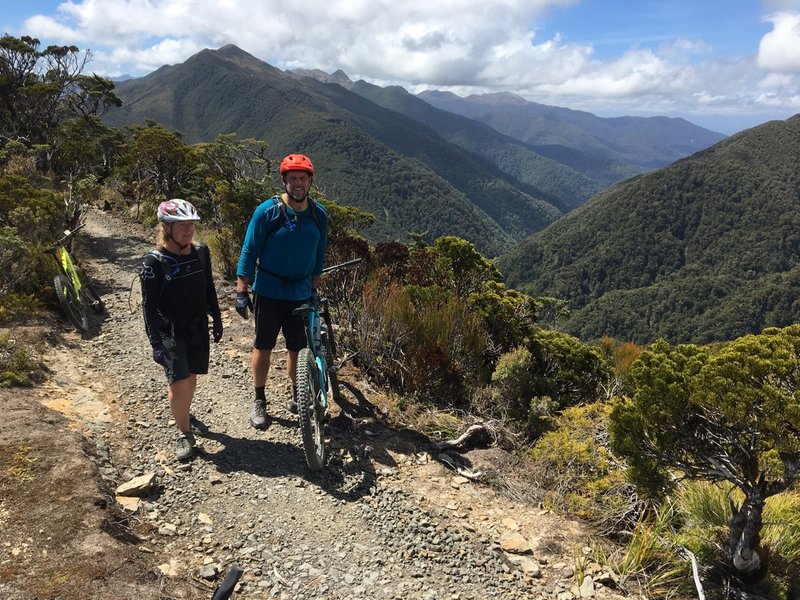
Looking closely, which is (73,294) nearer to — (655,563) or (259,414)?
(259,414)

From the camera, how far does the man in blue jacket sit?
11.5ft

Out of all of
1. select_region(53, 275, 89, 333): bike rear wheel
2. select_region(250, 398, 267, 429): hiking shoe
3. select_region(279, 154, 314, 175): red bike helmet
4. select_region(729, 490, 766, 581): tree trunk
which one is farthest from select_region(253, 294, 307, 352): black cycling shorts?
select_region(53, 275, 89, 333): bike rear wheel

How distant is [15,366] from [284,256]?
2904 millimetres

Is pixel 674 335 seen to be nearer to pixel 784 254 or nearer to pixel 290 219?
pixel 784 254

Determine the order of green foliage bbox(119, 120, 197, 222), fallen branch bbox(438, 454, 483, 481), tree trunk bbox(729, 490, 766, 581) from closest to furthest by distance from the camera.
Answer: tree trunk bbox(729, 490, 766, 581) → fallen branch bbox(438, 454, 483, 481) → green foliage bbox(119, 120, 197, 222)

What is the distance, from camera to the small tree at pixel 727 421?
2.53m

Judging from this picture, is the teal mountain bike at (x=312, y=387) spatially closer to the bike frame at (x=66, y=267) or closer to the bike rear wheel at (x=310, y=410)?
the bike rear wheel at (x=310, y=410)

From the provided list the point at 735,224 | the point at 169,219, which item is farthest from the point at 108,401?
the point at 735,224

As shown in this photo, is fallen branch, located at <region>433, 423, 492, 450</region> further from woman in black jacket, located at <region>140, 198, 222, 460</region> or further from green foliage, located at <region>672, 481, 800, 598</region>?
woman in black jacket, located at <region>140, 198, 222, 460</region>

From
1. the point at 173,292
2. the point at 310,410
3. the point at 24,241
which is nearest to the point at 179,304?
the point at 173,292

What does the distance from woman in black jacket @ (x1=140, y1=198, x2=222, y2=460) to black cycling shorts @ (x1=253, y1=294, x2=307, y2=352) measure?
32 centimetres

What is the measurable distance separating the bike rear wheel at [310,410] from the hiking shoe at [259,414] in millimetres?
744

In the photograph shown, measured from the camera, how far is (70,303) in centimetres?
595

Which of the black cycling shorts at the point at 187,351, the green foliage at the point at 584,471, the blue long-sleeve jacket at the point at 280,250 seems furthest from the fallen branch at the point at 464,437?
the black cycling shorts at the point at 187,351
